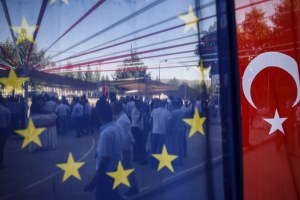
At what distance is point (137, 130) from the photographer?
1.09m

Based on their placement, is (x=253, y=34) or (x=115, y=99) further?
(x=253, y=34)

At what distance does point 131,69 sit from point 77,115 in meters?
0.30

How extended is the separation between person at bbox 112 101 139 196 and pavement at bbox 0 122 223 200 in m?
0.03

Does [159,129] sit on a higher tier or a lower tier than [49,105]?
lower

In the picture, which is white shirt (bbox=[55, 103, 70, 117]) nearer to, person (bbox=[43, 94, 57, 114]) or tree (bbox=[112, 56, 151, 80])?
person (bbox=[43, 94, 57, 114])

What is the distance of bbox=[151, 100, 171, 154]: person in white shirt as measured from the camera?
1.08 metres

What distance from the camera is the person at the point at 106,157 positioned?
1.01 metres

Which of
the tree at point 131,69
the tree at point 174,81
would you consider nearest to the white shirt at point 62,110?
the tree at point 131,69

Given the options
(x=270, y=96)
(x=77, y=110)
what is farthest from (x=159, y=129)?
(x=270, y=96)

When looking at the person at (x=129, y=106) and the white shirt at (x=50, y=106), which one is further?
the person at (x=129, y=106)

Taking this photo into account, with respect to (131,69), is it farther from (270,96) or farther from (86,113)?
(270,96)

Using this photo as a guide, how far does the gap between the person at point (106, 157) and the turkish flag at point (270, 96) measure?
23.6 inches

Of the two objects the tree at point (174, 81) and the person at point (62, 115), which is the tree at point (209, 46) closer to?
the tree at point (174, 81)

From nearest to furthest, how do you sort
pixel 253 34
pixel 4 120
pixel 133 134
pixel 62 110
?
pixel 4 120 → pixel 62 110 → pixel 133 134 → pixel 253 34
